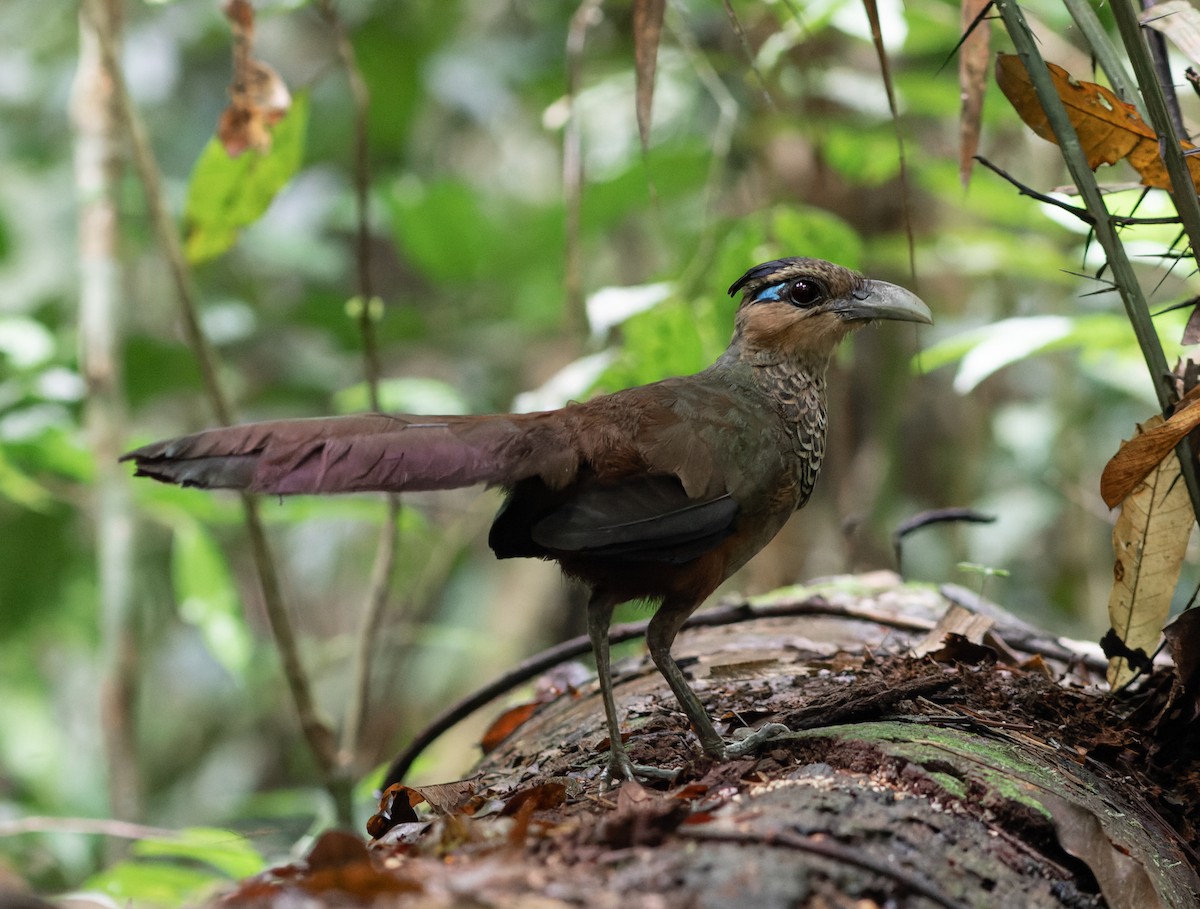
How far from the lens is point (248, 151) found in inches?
127

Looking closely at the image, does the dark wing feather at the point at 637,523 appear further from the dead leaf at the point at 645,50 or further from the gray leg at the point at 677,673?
the dead leaf at the point at 645,50

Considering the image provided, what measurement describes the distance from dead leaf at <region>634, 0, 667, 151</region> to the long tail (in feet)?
2.32

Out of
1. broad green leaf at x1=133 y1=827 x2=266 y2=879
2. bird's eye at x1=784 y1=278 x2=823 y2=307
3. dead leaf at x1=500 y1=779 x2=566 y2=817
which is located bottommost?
broad green leaf at x1=133 y1=827 x2=266 y2=879

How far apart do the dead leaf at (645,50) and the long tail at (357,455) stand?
71cm

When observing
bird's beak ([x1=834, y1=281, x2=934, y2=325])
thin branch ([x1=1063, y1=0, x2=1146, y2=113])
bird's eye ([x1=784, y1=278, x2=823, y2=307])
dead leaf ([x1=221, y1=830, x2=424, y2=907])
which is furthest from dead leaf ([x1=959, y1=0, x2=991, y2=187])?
dead leaf ([x1=221, y1=830, x2=424, y2=907])

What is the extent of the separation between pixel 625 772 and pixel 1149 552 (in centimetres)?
119

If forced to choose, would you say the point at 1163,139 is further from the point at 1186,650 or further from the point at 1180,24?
the point at 1186,650

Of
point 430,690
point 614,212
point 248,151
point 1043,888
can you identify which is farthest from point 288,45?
point 1043,888

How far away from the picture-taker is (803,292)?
2.93 meters

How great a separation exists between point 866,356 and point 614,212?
1706mm

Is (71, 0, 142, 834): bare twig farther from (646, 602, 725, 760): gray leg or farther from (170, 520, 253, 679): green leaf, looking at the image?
(646, 602, 725, 760): gray leg

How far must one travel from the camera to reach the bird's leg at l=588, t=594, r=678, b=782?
7.07ft

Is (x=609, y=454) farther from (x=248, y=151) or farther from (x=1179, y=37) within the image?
(x=248, y=151)

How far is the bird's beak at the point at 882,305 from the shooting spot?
284cm
